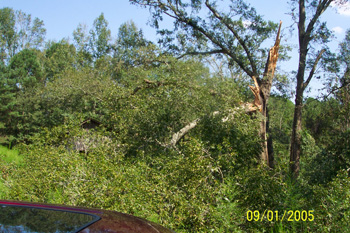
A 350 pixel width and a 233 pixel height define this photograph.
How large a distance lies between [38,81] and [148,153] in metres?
30.5

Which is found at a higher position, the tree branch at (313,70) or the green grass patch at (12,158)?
the tree branch at (313,70)

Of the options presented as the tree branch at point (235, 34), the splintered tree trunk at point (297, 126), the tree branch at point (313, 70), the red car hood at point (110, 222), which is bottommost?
the red car hood at point (110, 222)

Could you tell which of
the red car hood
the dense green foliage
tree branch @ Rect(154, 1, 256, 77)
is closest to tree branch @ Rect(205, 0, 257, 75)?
tree branch @ Rect(154, 1, 256, 77)

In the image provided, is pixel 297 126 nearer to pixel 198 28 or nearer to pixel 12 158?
pixel 198 28

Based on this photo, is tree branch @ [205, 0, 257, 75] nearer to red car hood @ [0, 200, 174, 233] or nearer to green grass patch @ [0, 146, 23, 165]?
green grass patch @ [0, 146, 23, 165]

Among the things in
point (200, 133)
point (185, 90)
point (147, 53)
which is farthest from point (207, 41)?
point (200, 133)

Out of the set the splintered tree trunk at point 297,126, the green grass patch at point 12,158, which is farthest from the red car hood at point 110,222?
the splintered tree trunk at point 297,126
